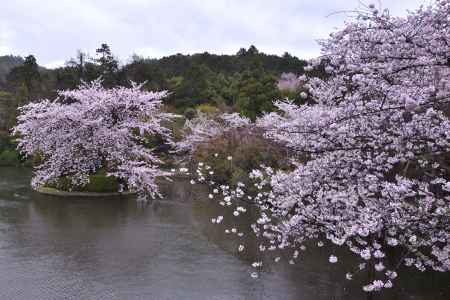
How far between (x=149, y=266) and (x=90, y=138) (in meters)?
8.07

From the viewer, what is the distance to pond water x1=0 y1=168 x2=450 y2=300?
671 centimetres

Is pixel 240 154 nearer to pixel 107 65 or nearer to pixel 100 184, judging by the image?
pixel 100 184

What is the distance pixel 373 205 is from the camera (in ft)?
14.4

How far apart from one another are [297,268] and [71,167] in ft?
32.3

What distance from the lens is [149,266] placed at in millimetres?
7812

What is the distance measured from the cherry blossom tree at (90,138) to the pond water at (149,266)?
10.1 ft

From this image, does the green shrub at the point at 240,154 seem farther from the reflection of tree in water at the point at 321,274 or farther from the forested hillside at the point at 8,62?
the forested hillside at the point at 8,62

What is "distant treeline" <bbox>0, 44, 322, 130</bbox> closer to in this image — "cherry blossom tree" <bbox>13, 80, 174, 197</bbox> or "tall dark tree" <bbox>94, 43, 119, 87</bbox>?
"tall dark tree" <bbox>94, 43, 119, 87</bbox>

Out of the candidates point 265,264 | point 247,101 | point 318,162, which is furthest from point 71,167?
point 247,101

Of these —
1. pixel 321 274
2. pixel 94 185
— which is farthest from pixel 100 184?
pixel 321 274

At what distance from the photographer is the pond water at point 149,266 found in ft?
22.0

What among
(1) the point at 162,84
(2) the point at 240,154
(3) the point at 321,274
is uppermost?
(1) the point at 162,84

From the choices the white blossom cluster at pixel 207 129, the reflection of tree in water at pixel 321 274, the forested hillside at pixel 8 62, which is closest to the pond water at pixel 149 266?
the reflection of tree in water at pixel 321 274

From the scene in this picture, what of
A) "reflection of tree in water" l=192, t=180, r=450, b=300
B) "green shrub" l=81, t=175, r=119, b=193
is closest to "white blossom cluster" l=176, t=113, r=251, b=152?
"green shrub" l=81, t=175, r=119, b=193
